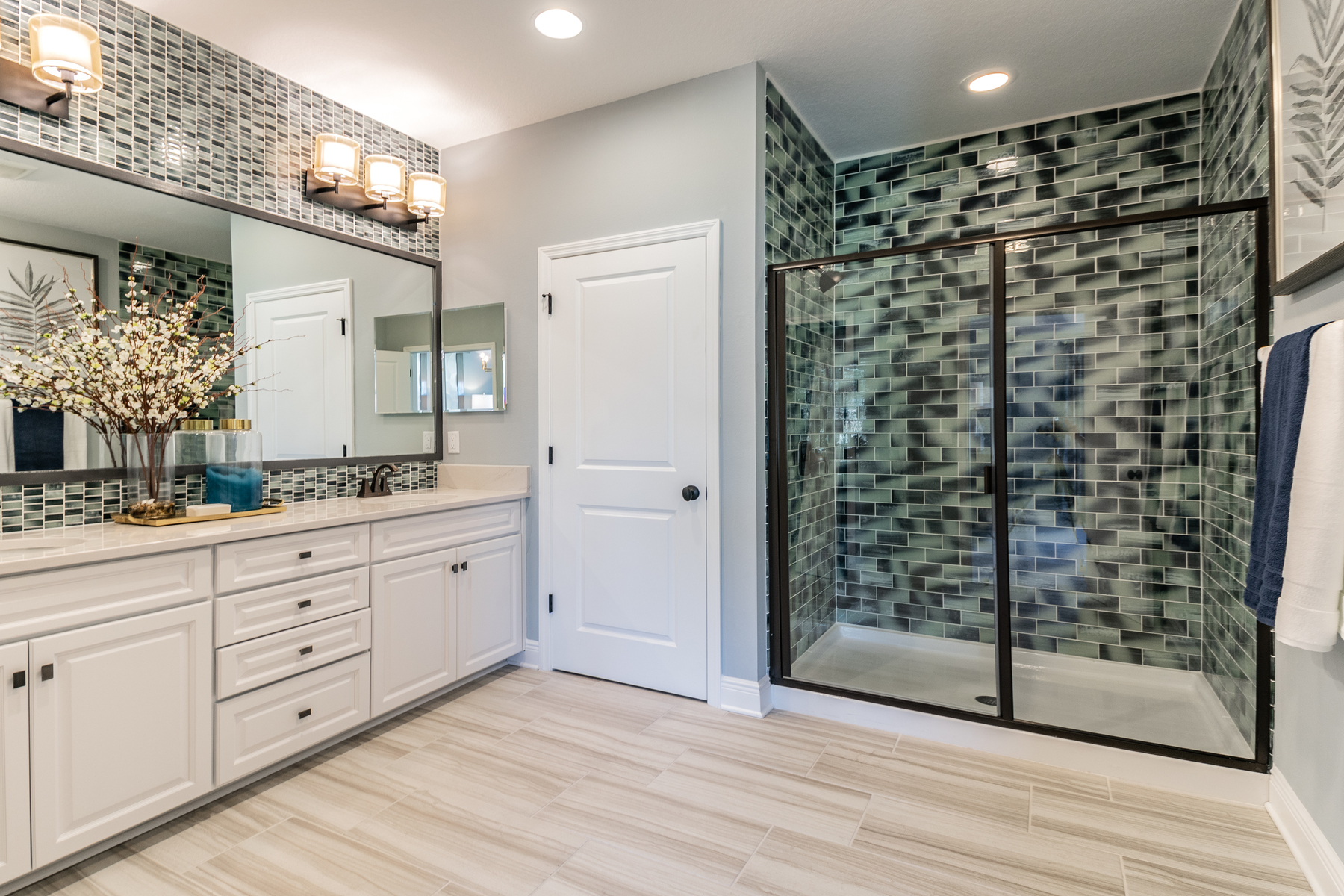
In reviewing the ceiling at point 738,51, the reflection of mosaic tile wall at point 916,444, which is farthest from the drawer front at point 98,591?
the reflection of mosaic tile wall at point 916,444

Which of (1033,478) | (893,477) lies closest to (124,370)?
(893,477)

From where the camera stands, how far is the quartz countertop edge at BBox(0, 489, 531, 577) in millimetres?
1697

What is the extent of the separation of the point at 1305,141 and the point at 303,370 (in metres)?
3.49

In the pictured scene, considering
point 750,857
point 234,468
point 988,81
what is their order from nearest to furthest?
point 750,857, point 234,468, point 988,81

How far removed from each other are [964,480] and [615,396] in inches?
59.8

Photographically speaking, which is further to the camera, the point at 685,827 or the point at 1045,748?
the point at 1045,748

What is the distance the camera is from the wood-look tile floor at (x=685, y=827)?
1.72 meters

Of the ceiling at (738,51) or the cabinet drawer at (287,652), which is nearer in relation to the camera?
the cabinet drawer at (287,652)

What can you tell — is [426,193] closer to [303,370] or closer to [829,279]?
[303,370]

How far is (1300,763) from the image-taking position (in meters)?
1.83

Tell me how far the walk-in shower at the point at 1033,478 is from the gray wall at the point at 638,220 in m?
0.15

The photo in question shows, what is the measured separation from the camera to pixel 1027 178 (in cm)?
323

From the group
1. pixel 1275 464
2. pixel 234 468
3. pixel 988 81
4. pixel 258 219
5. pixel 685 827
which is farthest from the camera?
pixel 988 81

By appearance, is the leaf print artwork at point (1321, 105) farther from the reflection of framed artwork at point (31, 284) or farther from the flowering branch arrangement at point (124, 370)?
the reflection of framed artwork at point (31, 284)
